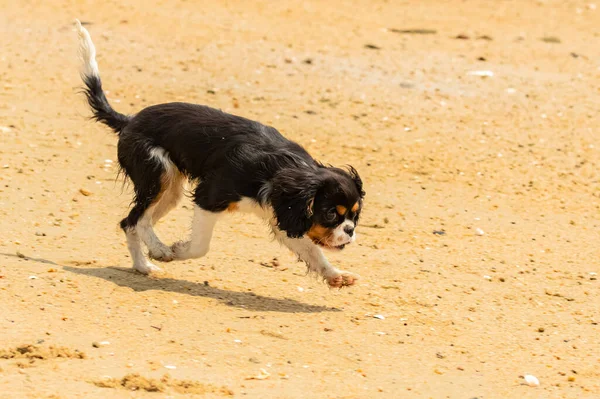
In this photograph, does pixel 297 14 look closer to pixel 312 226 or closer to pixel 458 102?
pixel 458 102

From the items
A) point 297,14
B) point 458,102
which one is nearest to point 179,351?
point 458,102

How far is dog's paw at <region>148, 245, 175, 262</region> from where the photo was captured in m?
7.68

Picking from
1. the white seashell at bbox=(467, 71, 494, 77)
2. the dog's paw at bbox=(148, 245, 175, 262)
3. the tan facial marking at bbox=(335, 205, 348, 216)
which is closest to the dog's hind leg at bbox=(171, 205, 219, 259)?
the dog's paw at bbox=(148, 245, 175, 262)

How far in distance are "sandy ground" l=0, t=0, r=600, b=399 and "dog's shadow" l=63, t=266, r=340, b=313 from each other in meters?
0.03

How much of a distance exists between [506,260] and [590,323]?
1.39m

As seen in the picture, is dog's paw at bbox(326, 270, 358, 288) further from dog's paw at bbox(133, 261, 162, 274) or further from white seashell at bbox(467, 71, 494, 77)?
white seashell at bbox(467, 71, 494, 77)

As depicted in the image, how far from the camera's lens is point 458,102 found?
1321 cm

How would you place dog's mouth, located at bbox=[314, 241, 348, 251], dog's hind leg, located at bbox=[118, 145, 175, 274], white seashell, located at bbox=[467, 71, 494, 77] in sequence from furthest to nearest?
white seashell, located at bbox=[467, 71, 494, 77] → dog's hind leg, located at bbox=[118, 145, 175, 274] → dog's mouth, located at bbox=[314, 241, 348, 251]

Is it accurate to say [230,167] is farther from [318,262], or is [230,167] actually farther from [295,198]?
[318,262]

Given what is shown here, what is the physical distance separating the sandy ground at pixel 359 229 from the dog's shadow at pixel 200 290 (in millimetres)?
27

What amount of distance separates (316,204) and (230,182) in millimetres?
645

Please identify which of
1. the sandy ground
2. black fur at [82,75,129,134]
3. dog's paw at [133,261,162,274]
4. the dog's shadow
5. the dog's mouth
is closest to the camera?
the sandy ground

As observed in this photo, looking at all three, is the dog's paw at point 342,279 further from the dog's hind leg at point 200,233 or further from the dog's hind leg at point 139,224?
the dog's hind leg at point 139,224

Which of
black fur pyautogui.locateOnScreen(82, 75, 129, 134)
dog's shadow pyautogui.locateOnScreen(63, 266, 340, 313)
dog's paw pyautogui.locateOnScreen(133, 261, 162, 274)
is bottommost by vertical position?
dog's shadow pyautogui.locateOnScreen(63, 266, 340, 313)
